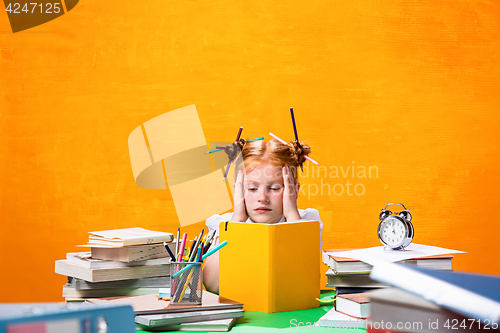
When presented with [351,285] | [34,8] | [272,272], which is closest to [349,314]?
[351,285]

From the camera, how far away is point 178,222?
2877 mm

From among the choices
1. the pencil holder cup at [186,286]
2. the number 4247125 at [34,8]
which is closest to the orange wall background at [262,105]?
the number 4247125 at [34,8]

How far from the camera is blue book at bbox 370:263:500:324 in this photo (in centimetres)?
44

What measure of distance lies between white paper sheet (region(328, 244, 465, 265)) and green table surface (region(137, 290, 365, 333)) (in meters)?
0.17

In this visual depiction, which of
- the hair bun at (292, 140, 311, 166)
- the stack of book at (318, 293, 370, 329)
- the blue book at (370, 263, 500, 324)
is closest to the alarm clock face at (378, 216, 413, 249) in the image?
the stack of book at (318, 293, 370, 329)

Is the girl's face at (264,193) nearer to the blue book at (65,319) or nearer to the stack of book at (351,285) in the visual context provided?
the stack of book at (351,285)

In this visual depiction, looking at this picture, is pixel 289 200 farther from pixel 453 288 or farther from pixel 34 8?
pixel 34 8

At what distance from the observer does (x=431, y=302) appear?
489mm

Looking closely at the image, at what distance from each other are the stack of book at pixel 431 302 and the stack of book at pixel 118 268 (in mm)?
881

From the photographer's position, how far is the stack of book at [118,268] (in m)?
1.26

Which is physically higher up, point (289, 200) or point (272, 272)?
point (289, 200)

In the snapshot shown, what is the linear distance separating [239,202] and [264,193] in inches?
3.9

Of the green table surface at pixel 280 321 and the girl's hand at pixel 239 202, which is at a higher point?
the girl's hand at pixel 239 202

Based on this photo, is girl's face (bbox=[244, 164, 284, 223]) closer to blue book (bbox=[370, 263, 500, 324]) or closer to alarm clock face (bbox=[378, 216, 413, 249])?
alarm clock face (bbox=[378, 216, 413, 249])
